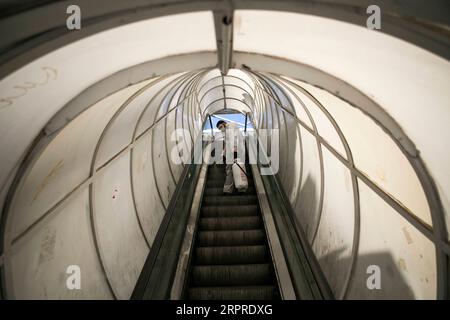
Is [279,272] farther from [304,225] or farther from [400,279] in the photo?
[400,279]

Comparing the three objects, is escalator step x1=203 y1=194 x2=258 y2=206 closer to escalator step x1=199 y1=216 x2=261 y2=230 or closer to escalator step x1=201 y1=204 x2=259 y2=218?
escalator step x1=201 y1=204 x2=259 y2=218

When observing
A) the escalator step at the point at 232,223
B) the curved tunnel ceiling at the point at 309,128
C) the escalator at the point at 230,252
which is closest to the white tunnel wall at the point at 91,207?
the curved tunnel ceiling at the point at 309,128

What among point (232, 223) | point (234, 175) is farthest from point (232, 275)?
point (234, 175)

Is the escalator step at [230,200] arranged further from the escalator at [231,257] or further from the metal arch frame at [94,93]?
the metal arch frame at [94,93]

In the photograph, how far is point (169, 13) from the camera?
1.82 metres

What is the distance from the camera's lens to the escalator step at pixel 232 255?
5152 mm

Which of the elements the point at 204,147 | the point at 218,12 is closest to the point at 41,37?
the point at 218,12

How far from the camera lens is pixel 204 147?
1109cm

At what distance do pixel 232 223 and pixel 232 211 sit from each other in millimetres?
542

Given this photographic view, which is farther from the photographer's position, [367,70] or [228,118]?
[228,118]

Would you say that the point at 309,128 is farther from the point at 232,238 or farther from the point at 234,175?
the point at 234,175

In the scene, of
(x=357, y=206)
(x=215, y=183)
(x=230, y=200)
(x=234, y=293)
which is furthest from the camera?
(x=215, y=183)

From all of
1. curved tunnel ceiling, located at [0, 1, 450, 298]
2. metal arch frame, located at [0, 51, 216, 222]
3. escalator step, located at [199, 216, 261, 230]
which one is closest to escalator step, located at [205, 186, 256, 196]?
escalator step, located at [199, 216, 261, 230]
